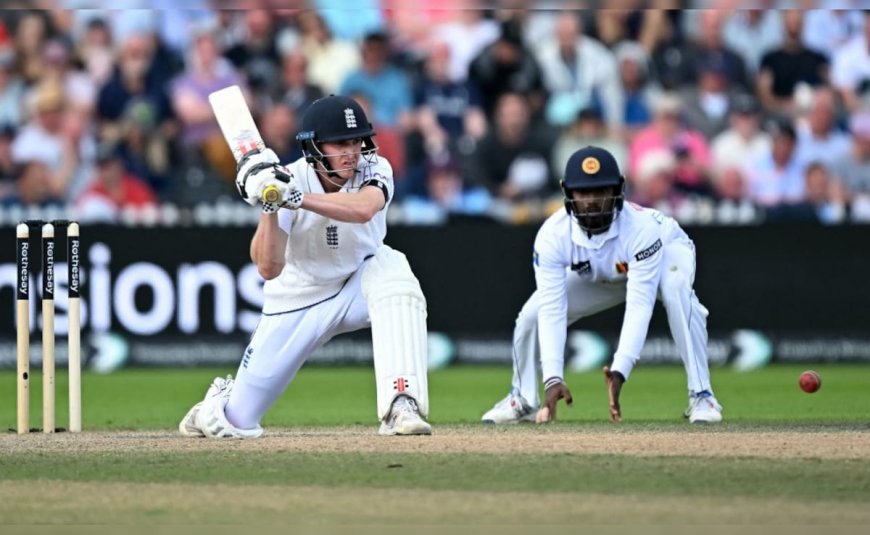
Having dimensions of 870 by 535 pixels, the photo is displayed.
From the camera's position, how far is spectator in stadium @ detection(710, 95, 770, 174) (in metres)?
15.7

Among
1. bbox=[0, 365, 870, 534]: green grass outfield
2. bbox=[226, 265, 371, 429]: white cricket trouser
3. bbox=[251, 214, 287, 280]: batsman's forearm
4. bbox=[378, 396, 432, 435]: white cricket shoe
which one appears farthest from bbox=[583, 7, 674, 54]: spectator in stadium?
bbox=[378, 396, 432, 435]: white cricket shoe

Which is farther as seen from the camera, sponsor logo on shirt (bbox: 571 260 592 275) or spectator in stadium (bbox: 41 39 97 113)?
spectator in stadium (bbox: 41 39 97 113)

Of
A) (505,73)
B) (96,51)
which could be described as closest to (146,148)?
(96,51)

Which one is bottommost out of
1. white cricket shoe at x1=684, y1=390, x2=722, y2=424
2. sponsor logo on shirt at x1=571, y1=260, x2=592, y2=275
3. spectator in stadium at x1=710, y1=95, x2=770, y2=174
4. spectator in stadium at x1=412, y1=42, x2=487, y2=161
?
white cricket shoe at x1=684, y1=390, x2=722, y2=424

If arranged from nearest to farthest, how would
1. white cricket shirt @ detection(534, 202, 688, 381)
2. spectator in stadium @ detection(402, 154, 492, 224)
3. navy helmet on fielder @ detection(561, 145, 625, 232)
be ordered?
navy helmet on fielder @ detection(561, 145, 625, 232), white cricket shirt @ detection(534, 202, 688, 381), spectator in stadium @ detection(402, 154, 492, 224)

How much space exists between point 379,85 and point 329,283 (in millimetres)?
8586

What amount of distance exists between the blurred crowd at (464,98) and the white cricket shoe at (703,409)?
20.8 ft

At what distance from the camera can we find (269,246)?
710cm

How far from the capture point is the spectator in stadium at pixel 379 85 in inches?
620

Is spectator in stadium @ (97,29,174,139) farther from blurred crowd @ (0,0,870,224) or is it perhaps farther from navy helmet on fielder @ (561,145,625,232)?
navy helmet on fielder @ (561,145,625,232)

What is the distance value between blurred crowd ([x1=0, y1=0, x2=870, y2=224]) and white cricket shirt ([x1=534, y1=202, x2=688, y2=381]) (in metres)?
6.23

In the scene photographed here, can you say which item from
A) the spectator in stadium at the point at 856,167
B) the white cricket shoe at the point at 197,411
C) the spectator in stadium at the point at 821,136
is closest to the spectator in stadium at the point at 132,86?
the spectator in stadium at the point at 821,136

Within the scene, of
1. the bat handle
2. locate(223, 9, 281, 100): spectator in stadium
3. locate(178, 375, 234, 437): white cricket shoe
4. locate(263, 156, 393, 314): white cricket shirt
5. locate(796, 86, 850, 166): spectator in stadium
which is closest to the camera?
the bat handle

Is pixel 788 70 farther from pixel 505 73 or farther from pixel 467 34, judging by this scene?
pixel 467 34
